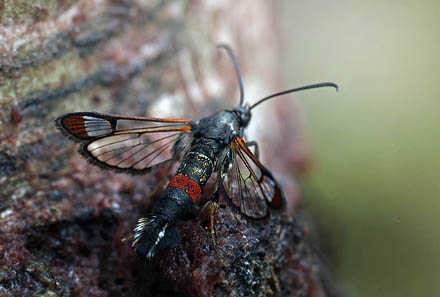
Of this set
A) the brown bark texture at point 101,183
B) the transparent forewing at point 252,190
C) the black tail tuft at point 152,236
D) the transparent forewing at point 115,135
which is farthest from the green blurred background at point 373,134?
the black tail tuft at point 152,236

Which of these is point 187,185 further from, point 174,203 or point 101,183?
point 101,183

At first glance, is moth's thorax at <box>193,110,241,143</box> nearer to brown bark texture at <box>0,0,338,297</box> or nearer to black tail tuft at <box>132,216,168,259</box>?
brown bark texture at <box>0,0,338,297</box>

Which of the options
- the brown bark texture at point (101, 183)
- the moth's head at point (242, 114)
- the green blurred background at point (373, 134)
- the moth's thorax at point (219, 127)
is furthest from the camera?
the green blurred background at point (373, 134)

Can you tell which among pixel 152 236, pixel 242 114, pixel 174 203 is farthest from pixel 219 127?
pixel 152 236

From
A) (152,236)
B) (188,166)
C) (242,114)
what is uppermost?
(242,114)

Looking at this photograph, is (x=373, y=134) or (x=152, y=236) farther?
(x=373, y=134)

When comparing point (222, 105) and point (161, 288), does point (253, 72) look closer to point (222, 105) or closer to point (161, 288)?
point (222, 105)

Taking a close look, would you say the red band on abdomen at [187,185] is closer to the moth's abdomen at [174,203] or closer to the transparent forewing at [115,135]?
the moth's abdomen at [174,203]
